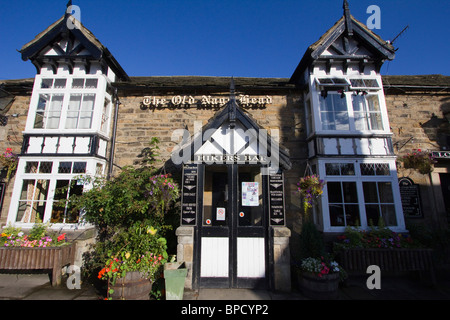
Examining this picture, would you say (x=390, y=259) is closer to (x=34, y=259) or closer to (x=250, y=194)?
(x=250, y=194)

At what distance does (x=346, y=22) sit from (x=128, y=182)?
28.3 feet

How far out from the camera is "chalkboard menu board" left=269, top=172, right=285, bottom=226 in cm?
483

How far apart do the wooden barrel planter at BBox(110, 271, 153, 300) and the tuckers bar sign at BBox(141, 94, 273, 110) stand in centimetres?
520

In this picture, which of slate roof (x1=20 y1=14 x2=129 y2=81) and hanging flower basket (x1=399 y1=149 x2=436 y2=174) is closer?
hanging flower basket (x1=399 y1=149 x2=436 y2=174)

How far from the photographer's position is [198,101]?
7.23m

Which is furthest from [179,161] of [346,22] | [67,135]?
[346,22]

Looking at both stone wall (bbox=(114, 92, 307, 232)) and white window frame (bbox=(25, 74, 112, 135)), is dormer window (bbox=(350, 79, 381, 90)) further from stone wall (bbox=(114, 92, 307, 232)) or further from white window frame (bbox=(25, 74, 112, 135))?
white window frame (bbox=(25, 74, 112, 135))

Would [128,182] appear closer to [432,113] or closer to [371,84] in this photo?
[371,84]

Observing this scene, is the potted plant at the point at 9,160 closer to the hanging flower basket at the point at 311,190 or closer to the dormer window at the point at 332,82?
the hanging flower basket at the point at 311,190

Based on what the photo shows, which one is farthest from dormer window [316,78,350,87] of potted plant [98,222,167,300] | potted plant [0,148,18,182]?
potted plant [0,148,18,182]

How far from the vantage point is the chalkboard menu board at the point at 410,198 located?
21.2 feet

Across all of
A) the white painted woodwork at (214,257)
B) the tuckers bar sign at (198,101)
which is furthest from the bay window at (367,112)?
the white painted woodwork at (214,257)

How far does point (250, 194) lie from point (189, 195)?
149 cm

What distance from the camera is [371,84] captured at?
6902mm
